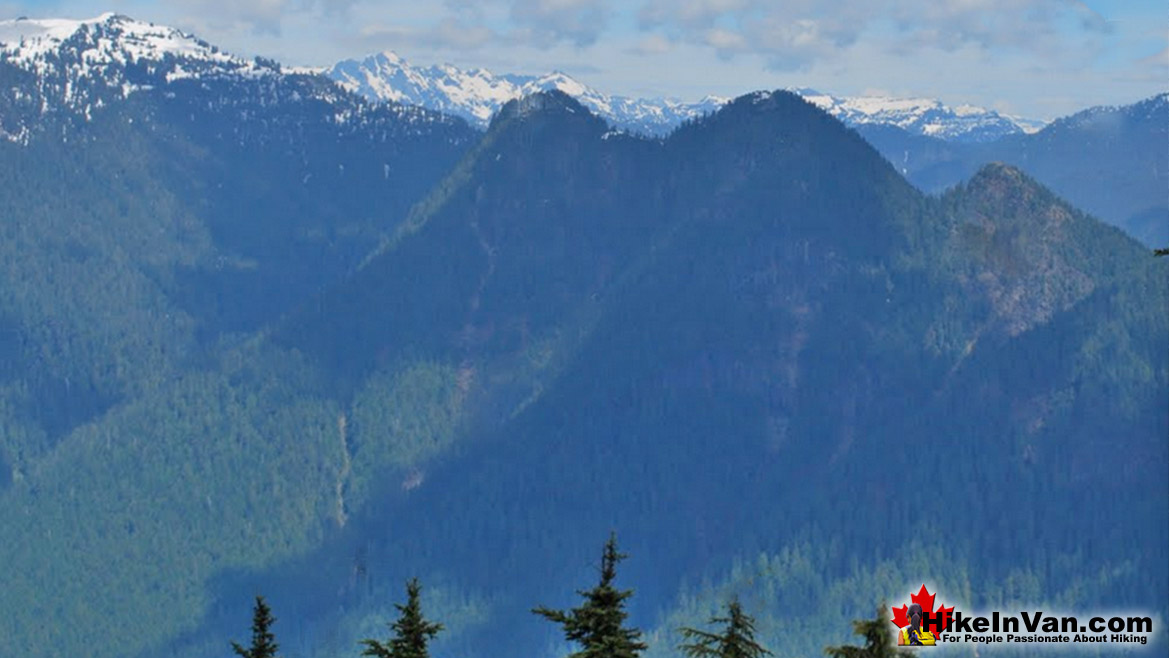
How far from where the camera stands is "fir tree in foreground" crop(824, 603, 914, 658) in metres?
Answer: 54.3

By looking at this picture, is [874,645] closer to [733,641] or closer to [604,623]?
[733,641]

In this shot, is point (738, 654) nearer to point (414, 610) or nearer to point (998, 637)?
point (414, 610)

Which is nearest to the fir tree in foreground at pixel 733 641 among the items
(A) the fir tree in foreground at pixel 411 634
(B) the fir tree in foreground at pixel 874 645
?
(B) the fir tree in foreground at pixel 874 645

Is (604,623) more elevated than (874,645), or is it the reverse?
(604,623)

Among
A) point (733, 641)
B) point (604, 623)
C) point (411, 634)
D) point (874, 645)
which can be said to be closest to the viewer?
point (874, 645)

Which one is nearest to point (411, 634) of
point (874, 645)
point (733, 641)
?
point (733, 641)

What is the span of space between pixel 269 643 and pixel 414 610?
6.88 m

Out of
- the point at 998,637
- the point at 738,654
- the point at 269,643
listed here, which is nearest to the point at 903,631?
the point at 738,654

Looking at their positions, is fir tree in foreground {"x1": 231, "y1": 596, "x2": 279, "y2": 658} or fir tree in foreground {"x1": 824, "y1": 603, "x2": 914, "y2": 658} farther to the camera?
fir tree in foreground {"x1": 231, "y1": 596, "x2": 279, "y2": 658}

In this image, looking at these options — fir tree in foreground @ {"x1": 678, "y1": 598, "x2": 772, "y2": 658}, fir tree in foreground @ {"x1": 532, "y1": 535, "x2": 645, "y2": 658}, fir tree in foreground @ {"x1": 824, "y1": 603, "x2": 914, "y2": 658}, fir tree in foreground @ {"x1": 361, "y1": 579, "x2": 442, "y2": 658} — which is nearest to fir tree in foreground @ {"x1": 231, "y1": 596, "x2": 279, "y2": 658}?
fir tree in foreground @ {"x1": 361, "y1": 579, "x2": 442, "y2": 658}

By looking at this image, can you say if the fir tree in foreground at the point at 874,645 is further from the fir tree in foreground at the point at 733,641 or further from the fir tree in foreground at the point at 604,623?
the fir tree in foreground at the point at 604,623

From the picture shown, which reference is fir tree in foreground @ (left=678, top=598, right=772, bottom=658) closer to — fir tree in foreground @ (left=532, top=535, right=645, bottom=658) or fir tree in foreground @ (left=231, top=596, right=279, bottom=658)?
fir tree in foreground @ (left=532, top=535, right=645, bottom=658)

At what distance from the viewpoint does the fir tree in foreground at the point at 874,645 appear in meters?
54.3

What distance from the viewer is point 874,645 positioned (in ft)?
180
